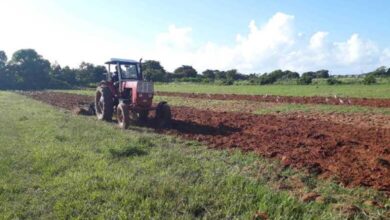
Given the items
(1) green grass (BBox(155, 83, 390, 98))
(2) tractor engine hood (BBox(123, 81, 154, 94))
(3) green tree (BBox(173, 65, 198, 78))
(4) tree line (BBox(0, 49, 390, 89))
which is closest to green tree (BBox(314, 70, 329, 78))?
(4) tree line (BBox(0, 49, 390, 89))

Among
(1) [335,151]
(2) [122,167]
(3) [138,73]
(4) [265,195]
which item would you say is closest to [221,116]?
(3) [138,73]

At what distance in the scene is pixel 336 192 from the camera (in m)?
6.69

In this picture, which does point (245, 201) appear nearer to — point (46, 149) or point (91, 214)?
point (91, 214)

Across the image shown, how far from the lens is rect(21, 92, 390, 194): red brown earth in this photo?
768 centimetres

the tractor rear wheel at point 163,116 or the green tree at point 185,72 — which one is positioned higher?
the green tree at point 185,72

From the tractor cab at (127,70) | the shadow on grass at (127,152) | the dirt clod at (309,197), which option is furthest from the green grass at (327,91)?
the dirt clod at (309,197)

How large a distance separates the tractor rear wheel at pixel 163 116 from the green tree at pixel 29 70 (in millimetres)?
52317

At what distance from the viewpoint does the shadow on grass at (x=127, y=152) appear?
9.06m

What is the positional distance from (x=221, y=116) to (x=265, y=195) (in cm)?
1115

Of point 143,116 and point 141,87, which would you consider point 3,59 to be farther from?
point 141,87

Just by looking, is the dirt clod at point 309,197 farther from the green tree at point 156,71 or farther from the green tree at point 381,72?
the green tree at point 381,72

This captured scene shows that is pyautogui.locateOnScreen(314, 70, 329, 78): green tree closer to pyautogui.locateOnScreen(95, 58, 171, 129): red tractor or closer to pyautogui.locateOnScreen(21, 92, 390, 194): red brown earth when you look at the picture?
pyautogui.locateOnScreen(21, 92, 390, 194): red brown earth

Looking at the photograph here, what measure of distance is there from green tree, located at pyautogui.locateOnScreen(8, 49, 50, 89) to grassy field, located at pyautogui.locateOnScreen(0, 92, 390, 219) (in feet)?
185

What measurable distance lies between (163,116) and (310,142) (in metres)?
5.76
